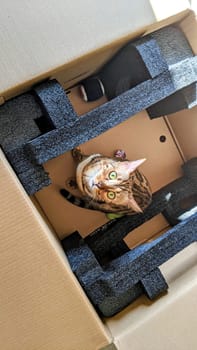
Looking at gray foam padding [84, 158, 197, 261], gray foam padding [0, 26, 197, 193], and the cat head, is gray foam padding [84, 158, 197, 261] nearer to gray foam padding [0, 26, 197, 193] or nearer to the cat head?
the cat head

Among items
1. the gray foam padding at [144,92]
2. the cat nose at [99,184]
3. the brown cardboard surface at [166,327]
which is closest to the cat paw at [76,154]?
the cat nose at [99,184]

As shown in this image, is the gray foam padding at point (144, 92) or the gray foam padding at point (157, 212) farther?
the gray foam padding at point (157, 212)

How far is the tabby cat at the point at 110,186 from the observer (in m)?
0.82

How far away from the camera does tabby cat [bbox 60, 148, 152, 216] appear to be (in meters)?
0.82

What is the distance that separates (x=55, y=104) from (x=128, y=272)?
0.34 meters

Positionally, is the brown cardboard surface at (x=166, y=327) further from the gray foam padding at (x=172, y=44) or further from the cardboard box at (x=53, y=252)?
the gray foam padding at (x=172, y=44)

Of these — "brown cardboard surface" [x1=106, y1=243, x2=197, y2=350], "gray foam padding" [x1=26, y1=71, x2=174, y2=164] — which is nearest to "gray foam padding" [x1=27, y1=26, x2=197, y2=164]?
"gray foam padding" [x1=26, y1=71, x2=174, y2=164]

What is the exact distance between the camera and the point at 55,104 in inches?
27.0

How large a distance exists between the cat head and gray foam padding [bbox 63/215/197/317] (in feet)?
0.38

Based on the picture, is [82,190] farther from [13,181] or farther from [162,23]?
[162,23]

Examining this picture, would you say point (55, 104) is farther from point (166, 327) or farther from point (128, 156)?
point (166, 327)

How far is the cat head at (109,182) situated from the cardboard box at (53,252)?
0.20 metres

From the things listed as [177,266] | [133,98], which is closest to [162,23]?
[133,98]

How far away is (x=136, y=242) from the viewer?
97cm
